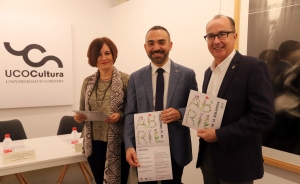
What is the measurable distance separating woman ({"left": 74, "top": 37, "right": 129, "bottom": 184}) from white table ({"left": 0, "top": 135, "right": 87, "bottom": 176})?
27 cm

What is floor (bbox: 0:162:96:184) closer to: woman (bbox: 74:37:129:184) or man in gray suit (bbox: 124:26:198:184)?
woman (bbox: 74:37:129:184)

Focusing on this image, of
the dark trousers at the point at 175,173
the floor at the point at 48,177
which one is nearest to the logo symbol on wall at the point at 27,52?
the floor at the point at 48,177

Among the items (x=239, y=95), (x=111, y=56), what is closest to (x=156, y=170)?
(x=239, y=95)

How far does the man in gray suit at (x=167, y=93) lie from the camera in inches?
67.1

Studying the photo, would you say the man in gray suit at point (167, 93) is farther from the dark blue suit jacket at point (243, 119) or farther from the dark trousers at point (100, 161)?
the dark trousers at point (100, 161)

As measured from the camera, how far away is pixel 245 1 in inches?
89.4

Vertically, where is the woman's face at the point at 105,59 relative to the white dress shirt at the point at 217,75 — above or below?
above

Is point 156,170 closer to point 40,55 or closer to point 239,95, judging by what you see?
point 239,95

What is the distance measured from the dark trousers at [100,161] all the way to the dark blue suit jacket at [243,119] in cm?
92

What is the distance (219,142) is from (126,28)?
340 centimetres

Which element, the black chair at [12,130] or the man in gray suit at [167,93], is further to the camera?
the black chair at [12,130]

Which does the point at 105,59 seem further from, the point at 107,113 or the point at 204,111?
the point at 204,111

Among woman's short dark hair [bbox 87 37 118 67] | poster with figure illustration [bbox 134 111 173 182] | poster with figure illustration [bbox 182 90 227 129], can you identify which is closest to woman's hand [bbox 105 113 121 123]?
poster with figure illustration [bbox 134 111 173 182]

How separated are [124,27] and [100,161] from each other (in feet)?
9.46
